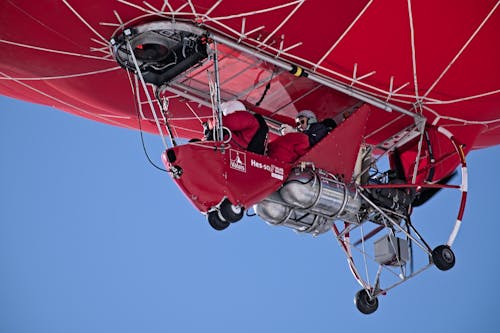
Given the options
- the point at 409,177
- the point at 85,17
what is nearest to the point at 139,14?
the point at 85,17

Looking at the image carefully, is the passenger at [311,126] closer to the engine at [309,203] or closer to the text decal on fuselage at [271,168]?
the engine at [309,203]

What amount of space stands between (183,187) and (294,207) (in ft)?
5.57

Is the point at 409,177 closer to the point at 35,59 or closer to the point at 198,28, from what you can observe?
the point at 198,28

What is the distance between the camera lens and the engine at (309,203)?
35.9ft

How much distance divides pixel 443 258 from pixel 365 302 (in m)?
1.50

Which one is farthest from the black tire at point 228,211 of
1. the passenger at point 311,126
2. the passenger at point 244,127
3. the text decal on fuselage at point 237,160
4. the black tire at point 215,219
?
the passenger at point 311,126

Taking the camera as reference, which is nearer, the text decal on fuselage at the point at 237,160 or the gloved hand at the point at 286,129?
the text decal on fuselage at the point at 237,160

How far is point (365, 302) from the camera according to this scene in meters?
13.0

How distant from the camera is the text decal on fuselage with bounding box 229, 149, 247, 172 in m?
10.2

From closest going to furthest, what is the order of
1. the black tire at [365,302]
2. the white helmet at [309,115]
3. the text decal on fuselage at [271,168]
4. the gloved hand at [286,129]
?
the text decal on fuselage at [271,168], the white helmet at [309,115], the gloved hand at [286,129], the black tire at [365,302]

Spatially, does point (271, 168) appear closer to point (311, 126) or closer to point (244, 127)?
point (244, 127)

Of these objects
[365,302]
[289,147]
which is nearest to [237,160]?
[289,147]

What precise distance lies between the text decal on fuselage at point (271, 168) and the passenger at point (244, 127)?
0.79 feet

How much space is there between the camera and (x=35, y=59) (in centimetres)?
1118
